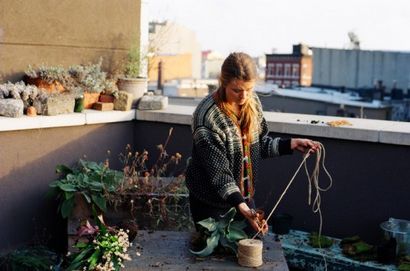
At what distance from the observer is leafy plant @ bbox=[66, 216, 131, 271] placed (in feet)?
10.8

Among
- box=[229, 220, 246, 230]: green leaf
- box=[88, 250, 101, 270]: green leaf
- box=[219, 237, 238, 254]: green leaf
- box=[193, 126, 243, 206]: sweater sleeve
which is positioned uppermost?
box=[193, 126, 243, 206]: sweater sleeve

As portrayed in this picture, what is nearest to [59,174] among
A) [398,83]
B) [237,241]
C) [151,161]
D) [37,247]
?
[37,247]

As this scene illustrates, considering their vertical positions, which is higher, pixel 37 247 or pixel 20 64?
pixel 20 64

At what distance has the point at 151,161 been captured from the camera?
6.11 metres

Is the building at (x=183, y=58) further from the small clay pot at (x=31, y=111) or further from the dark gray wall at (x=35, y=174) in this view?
the small clay pot at (x=31, y=111)

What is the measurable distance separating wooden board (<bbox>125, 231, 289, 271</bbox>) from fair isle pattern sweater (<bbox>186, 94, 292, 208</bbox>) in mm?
335

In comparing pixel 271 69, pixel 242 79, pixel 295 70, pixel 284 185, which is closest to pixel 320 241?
pixel 284 185

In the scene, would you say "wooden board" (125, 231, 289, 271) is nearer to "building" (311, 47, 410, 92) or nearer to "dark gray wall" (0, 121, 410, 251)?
"dark gray wall" (0, 121, 410, 251)

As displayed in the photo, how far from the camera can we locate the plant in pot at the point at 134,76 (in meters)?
6.34

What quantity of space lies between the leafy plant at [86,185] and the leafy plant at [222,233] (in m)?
1.76

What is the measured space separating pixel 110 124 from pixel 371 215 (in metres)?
2.69

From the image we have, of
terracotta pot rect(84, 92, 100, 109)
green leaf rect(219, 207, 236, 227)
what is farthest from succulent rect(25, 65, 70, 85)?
green leaf rect(219, 207, 236, 227)

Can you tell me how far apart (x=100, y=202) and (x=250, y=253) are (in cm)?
205

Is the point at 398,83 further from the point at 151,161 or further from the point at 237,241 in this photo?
the point at 237,241
